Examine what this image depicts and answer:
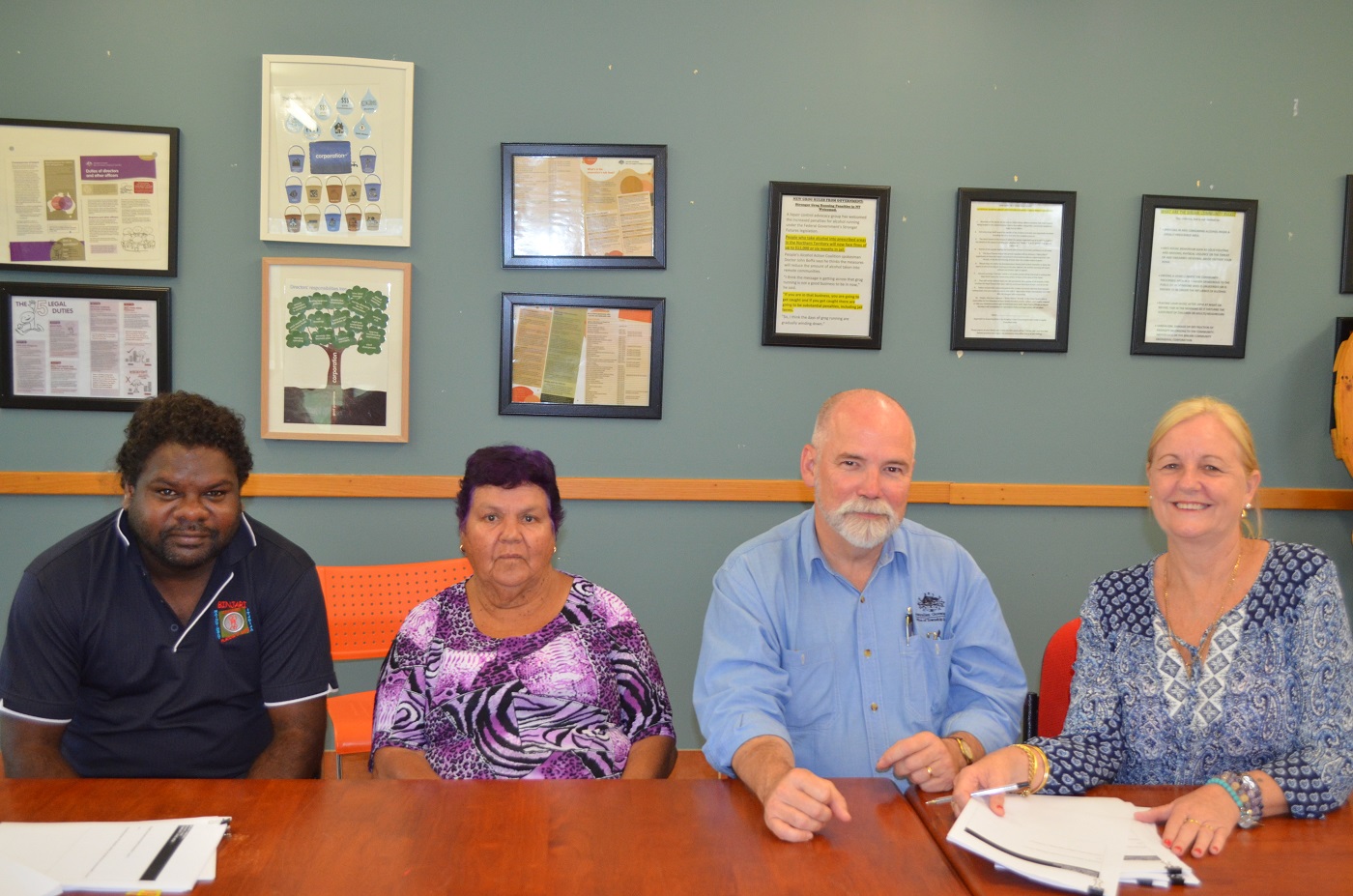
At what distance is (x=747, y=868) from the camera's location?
1268 mm

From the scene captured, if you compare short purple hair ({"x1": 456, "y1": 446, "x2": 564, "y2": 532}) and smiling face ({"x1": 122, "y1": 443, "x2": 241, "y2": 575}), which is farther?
short purple hair ({"x1": 456, "y1": 446, "x2": 564, "y2": 532})

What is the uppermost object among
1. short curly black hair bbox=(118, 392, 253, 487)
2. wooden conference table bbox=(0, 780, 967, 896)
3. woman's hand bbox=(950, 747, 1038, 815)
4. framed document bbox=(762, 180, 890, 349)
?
framed document bbox=(762, 180, 890, 349)

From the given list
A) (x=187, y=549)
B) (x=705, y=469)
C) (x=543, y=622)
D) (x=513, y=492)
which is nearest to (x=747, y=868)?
(x=543, y=622)

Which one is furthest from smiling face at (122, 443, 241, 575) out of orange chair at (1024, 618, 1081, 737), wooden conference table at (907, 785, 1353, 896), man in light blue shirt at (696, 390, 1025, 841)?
orange chair at (1024, 618, 1081, 737)

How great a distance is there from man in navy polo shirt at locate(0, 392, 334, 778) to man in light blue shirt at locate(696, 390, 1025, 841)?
89 cm

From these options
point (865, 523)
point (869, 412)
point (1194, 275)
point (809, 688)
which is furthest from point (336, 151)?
point (1194, 275)

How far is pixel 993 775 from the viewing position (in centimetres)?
152

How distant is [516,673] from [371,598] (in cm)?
112

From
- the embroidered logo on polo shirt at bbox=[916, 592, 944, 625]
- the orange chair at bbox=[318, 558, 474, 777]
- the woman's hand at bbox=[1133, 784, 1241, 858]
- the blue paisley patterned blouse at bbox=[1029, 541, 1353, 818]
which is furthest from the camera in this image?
the orange chair at bbox=[318, 558, 474, 777]

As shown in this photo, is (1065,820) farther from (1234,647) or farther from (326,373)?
(326,373)

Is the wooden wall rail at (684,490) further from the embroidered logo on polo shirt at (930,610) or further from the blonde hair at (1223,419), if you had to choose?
the blonde hair at (1223,419)

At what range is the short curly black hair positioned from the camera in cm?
190

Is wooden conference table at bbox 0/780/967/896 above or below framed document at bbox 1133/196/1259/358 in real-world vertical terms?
below

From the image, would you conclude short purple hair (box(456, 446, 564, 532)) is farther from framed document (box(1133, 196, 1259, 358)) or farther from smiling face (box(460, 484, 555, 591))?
framed document (box(1133, 196, 1259, 358))
